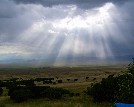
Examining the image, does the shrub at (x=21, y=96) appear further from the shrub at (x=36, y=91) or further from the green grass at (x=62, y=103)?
the shrub at (x=36, y=91)

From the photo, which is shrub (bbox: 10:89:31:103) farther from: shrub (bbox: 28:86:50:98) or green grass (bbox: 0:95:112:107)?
shrub (bbox: 28:86:50:98)

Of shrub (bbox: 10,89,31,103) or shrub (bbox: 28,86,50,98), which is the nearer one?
shrub (bbox: 10,89,31,103)

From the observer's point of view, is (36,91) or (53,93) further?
(36,91)

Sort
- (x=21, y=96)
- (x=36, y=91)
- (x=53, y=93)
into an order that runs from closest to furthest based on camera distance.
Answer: (x=21, y=96)
(x=53, y=93)
(x=36, y=91)

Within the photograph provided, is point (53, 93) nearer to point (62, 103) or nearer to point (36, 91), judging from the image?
point (36, 91)

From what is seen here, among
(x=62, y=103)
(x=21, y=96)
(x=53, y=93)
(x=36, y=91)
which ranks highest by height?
(x=36, y=91)

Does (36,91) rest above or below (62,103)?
above

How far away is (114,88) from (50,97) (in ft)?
33.5

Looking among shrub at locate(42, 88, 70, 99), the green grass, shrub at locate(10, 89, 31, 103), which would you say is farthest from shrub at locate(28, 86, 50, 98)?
the green grass

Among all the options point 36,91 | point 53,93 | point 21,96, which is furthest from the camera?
point 36,91

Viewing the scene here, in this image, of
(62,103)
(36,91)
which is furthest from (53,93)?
(62,103)

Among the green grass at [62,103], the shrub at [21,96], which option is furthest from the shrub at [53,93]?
the shrub at [21,96]

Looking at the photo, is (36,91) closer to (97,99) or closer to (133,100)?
(97,99)

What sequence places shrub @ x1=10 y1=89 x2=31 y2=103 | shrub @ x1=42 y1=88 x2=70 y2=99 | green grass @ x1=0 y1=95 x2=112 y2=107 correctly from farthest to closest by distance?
shrub @ x1=42 y1=88 x2=70 y2=99
shrub @ x1=10 y1=89 x2=31 y2=103
green grass @ x1=0 y1=95 x2=112 y2=107
